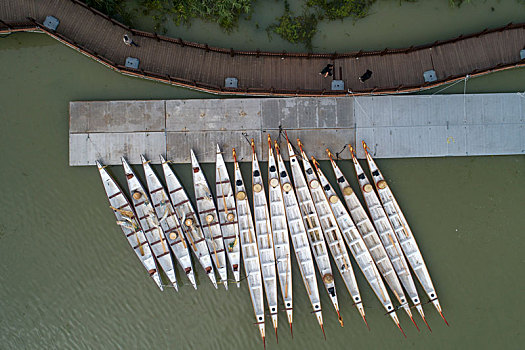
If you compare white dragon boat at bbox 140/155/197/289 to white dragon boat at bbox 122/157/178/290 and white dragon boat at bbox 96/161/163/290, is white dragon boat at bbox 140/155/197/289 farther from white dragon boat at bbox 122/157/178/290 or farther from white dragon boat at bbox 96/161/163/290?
white dragon boat at bbox 96/161/163/290

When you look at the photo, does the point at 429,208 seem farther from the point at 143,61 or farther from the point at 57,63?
the point at 57,63

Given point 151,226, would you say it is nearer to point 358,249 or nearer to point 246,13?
point 358,249

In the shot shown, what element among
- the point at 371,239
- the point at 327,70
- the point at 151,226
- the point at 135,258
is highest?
the point at 327,70

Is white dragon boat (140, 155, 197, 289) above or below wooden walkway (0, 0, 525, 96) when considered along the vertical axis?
below

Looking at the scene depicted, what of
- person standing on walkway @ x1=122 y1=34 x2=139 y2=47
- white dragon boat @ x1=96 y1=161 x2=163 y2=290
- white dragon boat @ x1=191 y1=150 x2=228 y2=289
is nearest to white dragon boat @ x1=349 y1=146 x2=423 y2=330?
white dragon boat @ x1=191 y1=150 x2=228 y2=289

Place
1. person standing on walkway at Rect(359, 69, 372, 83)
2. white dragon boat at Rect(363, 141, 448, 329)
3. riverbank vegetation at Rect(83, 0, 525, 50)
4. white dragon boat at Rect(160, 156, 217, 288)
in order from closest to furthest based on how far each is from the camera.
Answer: person standing on walkway at Rect(359, 69, 372, 83) → white dragon boat at Rect(363, 141, 448, 329) → white dragon boat at Rect(160, 156, 217, 288) → riverbank vegetation at Rect(83, 0, 525, 50)

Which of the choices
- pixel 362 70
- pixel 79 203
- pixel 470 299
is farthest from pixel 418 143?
pixel 79 203

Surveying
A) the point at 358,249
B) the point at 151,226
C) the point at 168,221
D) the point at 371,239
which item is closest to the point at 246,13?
the point at 168,221
